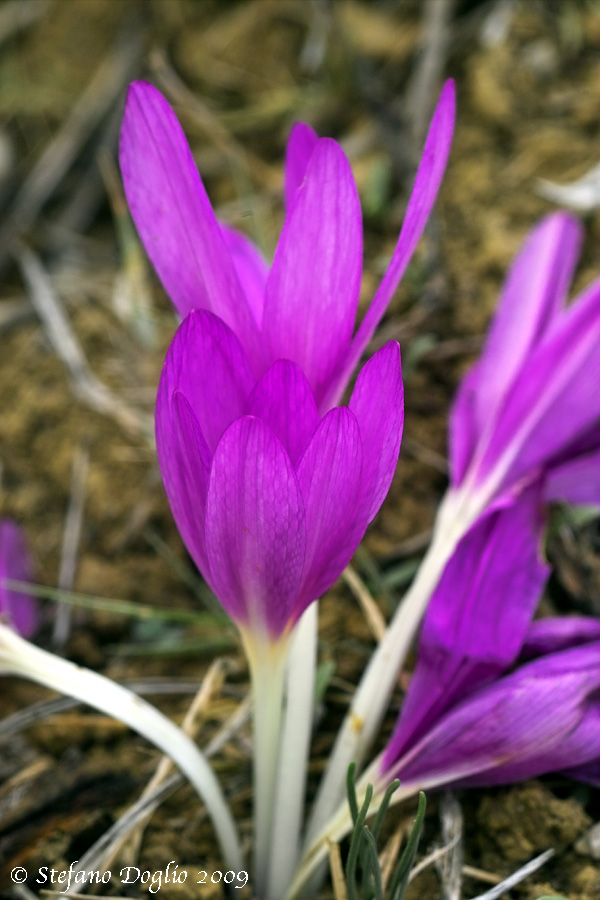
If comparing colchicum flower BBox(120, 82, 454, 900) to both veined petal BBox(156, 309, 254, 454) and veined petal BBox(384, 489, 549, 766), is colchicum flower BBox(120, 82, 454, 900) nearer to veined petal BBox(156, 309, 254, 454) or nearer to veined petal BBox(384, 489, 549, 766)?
veined petal BBox(156, 309, 254, 454)

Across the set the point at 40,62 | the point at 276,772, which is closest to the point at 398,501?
the point at 276,772


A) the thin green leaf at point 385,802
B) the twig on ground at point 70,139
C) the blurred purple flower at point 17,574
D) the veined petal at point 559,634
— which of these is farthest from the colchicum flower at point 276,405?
the twig on ground at point 70,139

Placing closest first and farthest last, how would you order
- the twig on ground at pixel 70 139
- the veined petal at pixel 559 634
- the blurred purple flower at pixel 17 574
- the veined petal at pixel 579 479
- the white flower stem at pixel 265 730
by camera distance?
the white flower stem at pixel 265 730
the veined petal at pixel 559 634
the veined petal at pixel 579 479
the blurred purple flower at pixel 17 574
the twig on ground at pixel 70 139

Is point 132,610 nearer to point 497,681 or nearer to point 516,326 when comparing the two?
point 497,681

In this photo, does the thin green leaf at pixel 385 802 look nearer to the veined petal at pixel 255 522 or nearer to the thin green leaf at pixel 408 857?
the thin green leaf at pixel 408 857

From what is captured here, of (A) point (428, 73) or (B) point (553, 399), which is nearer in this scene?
(B) point (553, 399)

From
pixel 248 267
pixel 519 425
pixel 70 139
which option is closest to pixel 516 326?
pixel 519 425

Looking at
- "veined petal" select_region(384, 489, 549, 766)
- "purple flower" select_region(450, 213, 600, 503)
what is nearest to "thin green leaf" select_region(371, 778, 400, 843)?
"veined petal" select_region(384, 489, 549, 766)
